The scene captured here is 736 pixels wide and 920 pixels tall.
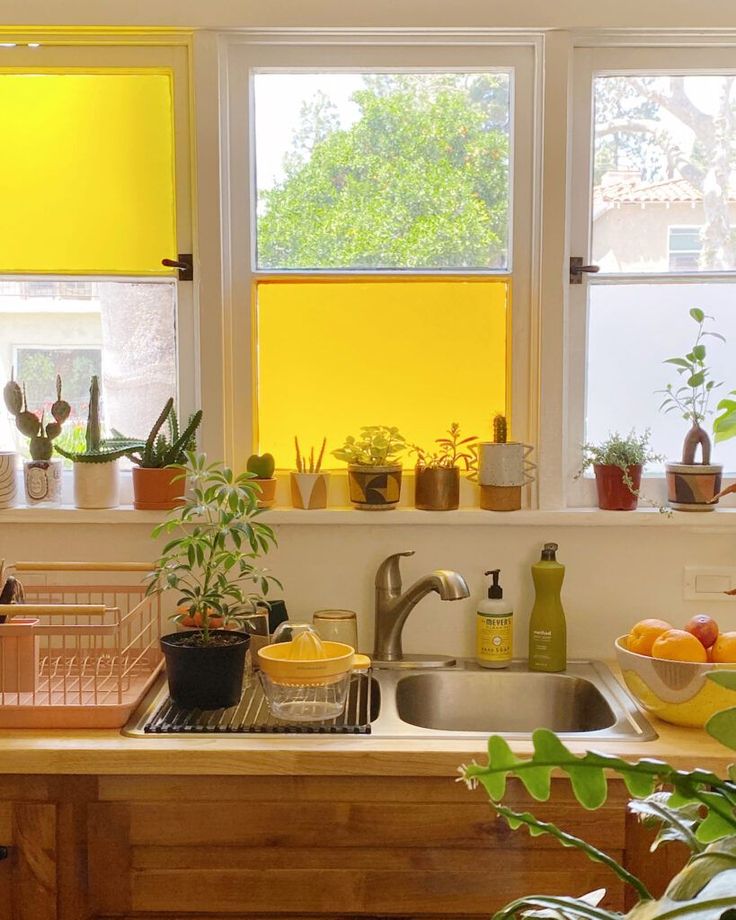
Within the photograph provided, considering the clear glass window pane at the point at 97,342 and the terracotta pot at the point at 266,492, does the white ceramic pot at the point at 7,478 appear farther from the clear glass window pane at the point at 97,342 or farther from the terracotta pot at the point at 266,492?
the terracotta pot at the point at 266,492

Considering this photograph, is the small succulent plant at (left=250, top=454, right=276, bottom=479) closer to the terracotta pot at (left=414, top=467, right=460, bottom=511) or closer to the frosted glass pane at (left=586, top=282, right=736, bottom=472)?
the terracotta pot at (left=414, top=467, right=460, bottom=511)

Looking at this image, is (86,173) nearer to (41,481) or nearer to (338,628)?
(41,481)

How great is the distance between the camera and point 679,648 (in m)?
1.83

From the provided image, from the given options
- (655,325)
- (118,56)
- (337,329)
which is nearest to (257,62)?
(118,56)

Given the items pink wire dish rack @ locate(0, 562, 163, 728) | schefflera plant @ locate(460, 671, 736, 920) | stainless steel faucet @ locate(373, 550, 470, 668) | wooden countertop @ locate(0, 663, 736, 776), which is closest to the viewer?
schefflera plant @ locate(460, 671, 736, 920)

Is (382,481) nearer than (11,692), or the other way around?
(11,692)

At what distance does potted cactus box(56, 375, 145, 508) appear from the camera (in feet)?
7.47

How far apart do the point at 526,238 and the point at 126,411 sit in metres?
0.98

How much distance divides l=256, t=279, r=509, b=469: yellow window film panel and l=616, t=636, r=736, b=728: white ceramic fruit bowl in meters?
0.72

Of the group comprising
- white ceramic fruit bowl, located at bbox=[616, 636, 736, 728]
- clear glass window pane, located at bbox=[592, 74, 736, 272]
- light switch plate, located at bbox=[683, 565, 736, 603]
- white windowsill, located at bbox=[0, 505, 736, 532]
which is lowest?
white ceramic fruit bowl, located at bbox=[616, 636, 736, 728]

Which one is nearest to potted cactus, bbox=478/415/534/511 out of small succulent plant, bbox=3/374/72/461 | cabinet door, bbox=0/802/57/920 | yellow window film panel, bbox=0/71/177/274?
yellow window film panel, bbox=0/71/177/274

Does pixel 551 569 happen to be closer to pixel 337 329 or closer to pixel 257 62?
pixel 337 329

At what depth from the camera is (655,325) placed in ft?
7.74

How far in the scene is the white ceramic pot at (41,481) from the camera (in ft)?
7.55
